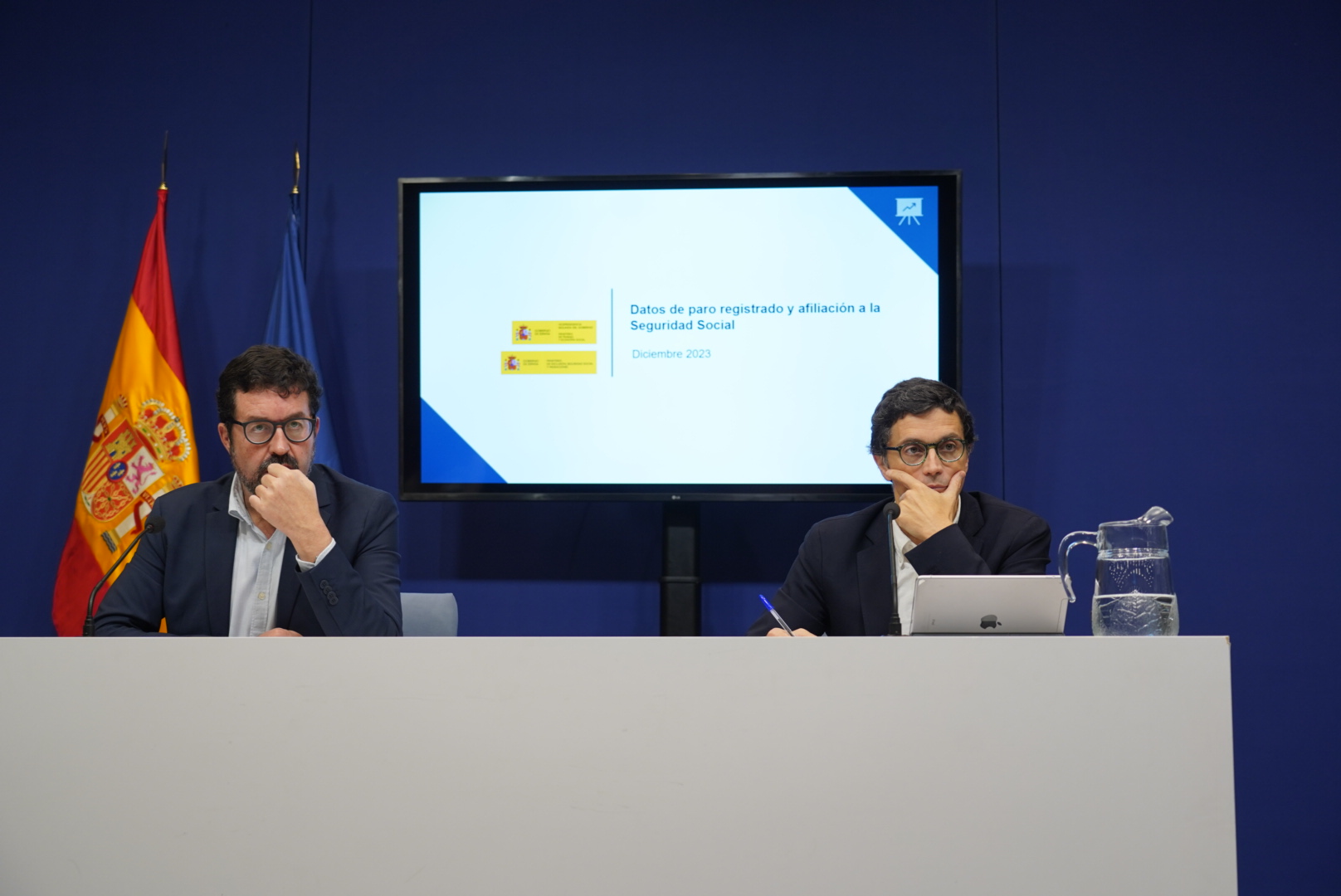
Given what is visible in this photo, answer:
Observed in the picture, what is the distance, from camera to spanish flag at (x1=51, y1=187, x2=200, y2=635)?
2.82m

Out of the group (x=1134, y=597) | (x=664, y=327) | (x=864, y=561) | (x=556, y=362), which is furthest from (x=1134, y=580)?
(x=556, y=362)

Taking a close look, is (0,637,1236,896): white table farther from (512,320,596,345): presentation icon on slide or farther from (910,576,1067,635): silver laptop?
(512,320,596,345): presentation icon on slide

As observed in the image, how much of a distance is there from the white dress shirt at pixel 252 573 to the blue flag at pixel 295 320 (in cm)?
74

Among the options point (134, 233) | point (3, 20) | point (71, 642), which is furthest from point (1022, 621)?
point (3, 20)

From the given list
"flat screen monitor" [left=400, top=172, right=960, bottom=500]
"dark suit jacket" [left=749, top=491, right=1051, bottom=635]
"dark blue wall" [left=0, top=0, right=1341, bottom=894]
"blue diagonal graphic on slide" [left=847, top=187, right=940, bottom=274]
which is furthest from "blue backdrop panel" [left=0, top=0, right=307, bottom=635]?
"dark suit jacket" [left=749, top=491, right=1051, bottom=635]

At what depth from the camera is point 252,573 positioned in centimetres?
209

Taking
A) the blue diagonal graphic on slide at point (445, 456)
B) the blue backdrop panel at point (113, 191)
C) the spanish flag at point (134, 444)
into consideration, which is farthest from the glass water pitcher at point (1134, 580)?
the blue backdrop panel at point (113, 191)

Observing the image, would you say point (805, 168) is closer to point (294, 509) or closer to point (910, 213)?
point (910, 213)

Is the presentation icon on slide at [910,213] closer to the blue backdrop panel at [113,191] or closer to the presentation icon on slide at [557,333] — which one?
the presentation icon on slide at [557,333]

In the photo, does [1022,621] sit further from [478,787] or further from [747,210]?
[747,210]

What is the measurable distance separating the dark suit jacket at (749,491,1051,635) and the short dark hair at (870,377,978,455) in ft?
0.52

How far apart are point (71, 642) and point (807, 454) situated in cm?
192

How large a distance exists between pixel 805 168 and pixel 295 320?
157 centimetres

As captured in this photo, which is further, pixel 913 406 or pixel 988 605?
pixel 913 406
